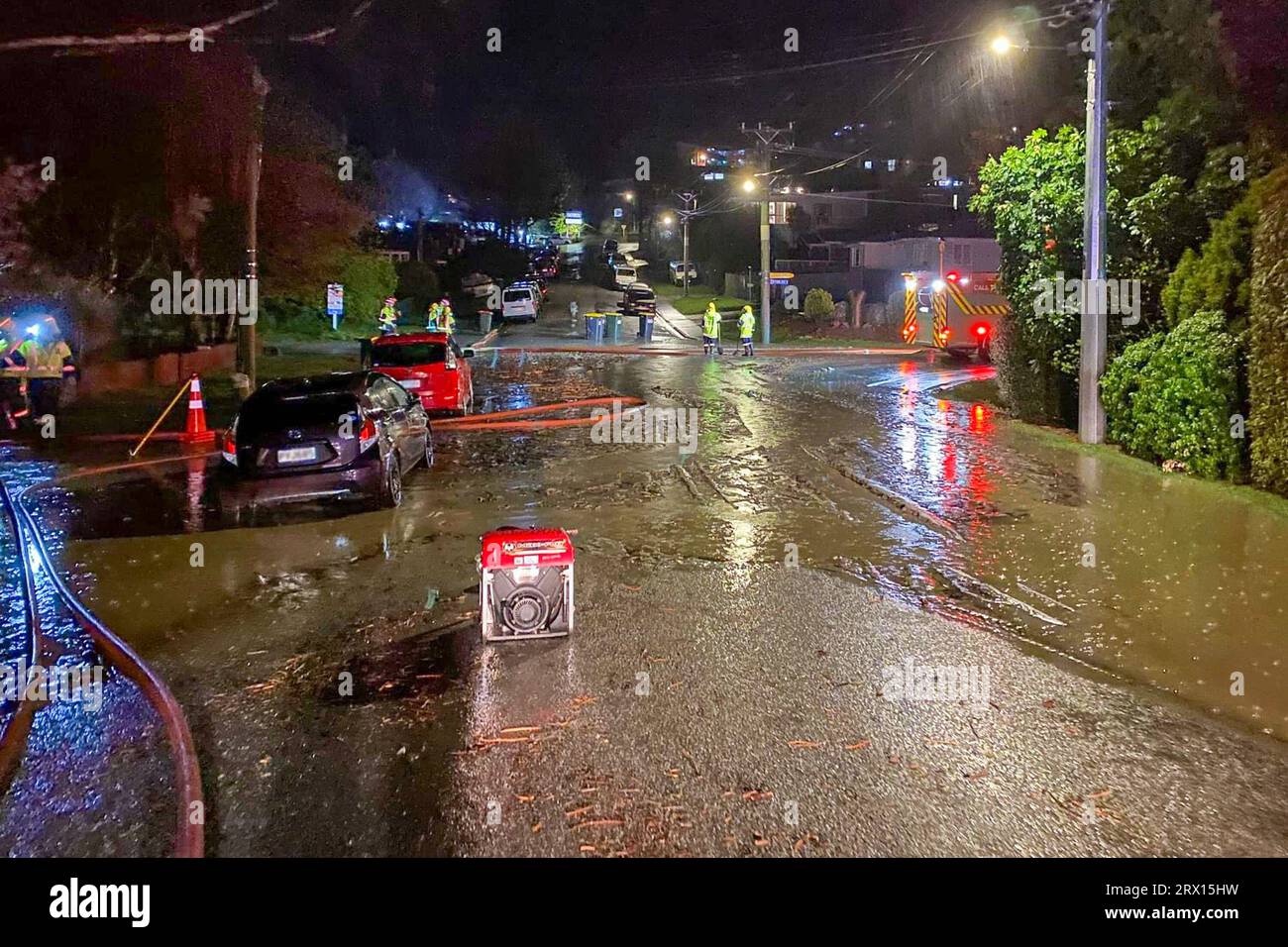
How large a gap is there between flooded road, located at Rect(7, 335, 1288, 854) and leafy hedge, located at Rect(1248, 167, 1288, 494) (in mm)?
470

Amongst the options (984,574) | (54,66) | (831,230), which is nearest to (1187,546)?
(984,574)

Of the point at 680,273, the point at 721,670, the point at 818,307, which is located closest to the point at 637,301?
the point at 818,307

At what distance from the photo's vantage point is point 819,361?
3181cm

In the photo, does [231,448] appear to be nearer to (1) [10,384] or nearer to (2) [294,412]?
(2) [294,412]

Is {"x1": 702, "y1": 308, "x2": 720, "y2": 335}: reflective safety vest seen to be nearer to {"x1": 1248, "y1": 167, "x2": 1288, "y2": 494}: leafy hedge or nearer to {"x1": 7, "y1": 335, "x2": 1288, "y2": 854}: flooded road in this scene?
{"x1": 7, "y1": 335, "x2": 1288, "y2": 854}: flooded road

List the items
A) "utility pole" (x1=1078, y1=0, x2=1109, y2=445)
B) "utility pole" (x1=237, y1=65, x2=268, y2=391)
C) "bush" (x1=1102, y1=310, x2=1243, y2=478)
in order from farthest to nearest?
"utility pole" (x1=237, y1=65, x2=268, y2=391) → "utility pole" (x1=1078, y1=0, x2=1109, y2=445) → "bush" (x1=1102, y1=310, x2=1243, y2=478)

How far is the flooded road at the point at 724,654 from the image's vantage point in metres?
4.86

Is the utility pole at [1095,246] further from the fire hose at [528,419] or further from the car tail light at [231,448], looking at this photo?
the car tail light at [231,448]

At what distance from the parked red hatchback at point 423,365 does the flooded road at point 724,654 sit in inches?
194

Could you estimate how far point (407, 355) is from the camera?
18.4m

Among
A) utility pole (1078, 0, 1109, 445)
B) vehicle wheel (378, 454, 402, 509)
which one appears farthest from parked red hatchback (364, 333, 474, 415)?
utility pole (1078, 0, 1109, 445)

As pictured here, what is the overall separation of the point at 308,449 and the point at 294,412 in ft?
1.56

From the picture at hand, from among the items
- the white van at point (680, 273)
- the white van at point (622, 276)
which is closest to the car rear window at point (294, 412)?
the white van at point (622, 276)

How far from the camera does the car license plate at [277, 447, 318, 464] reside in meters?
Result: 10.9
